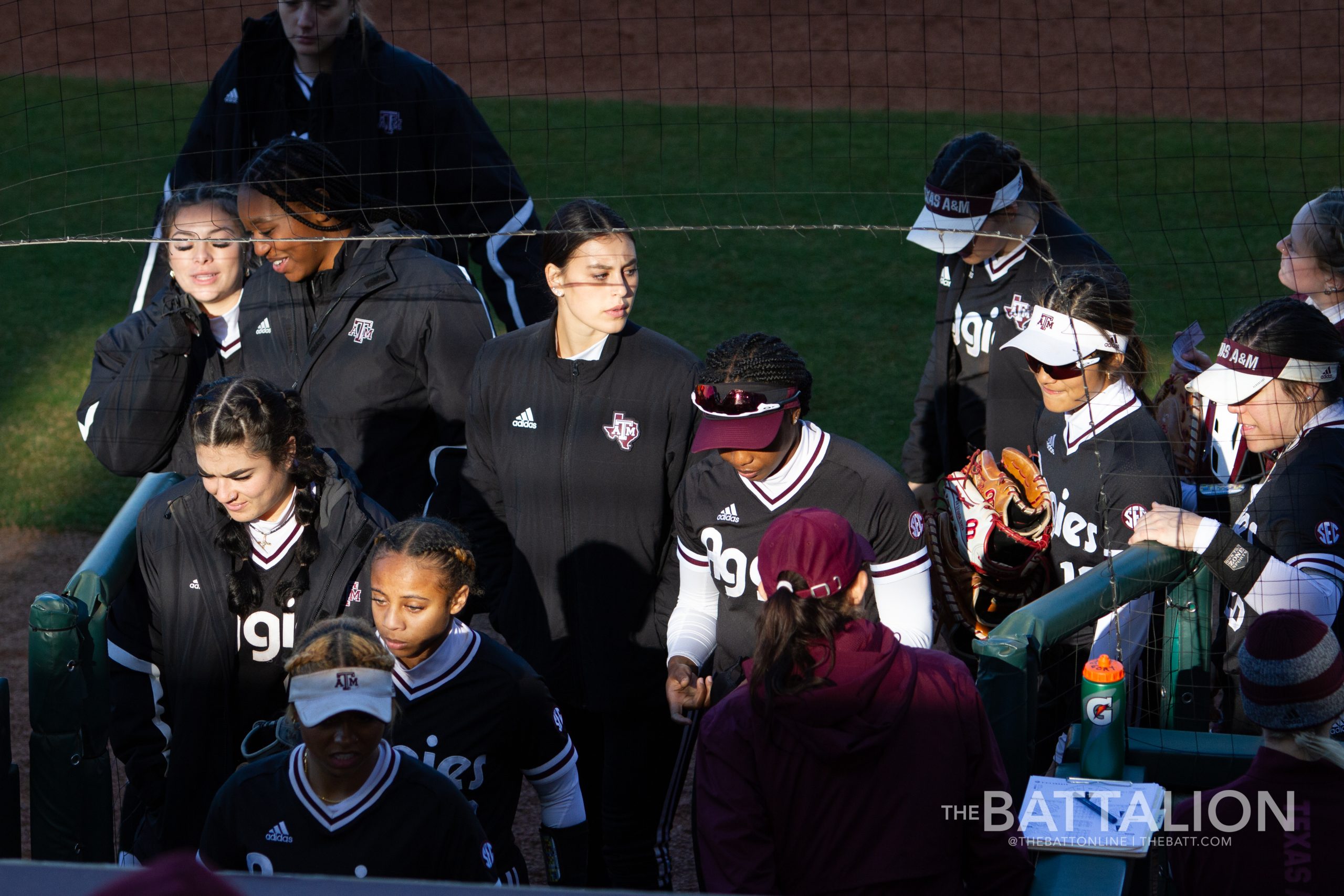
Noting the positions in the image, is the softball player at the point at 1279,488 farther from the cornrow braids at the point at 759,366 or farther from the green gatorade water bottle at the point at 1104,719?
the cornrow braids at the point at 759,366

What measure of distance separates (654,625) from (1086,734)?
3.11ft

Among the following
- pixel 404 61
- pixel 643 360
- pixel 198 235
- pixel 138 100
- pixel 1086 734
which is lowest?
pixel 1086 734

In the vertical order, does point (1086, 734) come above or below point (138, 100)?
below

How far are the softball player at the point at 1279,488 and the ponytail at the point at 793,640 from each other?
104 cm

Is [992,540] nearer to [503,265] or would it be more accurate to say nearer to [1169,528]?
[1169,528]

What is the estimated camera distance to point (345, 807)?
2.08 metres

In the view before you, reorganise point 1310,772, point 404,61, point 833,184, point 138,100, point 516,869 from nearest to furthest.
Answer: point 1310,772, point 516,869, point 404,61, point 833,184, point 138,100

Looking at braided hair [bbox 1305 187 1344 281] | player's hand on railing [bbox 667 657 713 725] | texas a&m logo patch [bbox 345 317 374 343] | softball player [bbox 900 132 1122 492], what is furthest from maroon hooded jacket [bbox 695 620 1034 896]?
braided hair [bbox 1305 187 1344 281]

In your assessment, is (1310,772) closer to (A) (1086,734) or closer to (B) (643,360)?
(A) (1086,734)

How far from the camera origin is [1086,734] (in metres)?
2.50

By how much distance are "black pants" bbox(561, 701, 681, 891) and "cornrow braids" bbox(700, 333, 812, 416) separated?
30.3 inches

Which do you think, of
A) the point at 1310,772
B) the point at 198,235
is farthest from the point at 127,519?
the point at 1310,772

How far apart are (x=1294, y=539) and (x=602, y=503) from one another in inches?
53.7

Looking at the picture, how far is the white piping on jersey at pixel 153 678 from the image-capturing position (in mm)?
2717
